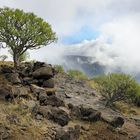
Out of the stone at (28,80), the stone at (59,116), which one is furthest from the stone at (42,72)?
the stone at (59,116)

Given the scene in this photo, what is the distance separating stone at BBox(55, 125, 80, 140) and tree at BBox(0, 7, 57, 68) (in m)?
33.1

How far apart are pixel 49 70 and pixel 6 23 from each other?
870 inches

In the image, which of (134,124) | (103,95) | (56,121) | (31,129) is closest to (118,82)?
(103,95)

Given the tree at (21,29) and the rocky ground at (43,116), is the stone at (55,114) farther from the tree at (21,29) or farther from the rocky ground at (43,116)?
the tree at (21,29)

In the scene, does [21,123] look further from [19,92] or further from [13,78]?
[13,78]

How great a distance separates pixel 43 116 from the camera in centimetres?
3734

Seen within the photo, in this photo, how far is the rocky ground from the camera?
33438mm

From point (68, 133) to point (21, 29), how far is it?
1459 inches

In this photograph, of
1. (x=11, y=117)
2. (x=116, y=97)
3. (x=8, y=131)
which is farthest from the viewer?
(x=116, y=97)

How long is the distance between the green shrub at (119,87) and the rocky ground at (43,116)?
37.1 feet

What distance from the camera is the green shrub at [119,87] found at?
62050 mm

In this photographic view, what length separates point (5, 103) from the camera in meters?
38.0

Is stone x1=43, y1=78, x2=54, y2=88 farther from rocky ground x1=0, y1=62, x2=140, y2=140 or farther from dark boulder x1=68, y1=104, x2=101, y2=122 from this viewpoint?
dark boulder x1=68, y1=104, x2=101, y2=122

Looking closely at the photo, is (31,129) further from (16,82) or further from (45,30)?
(45,30)
